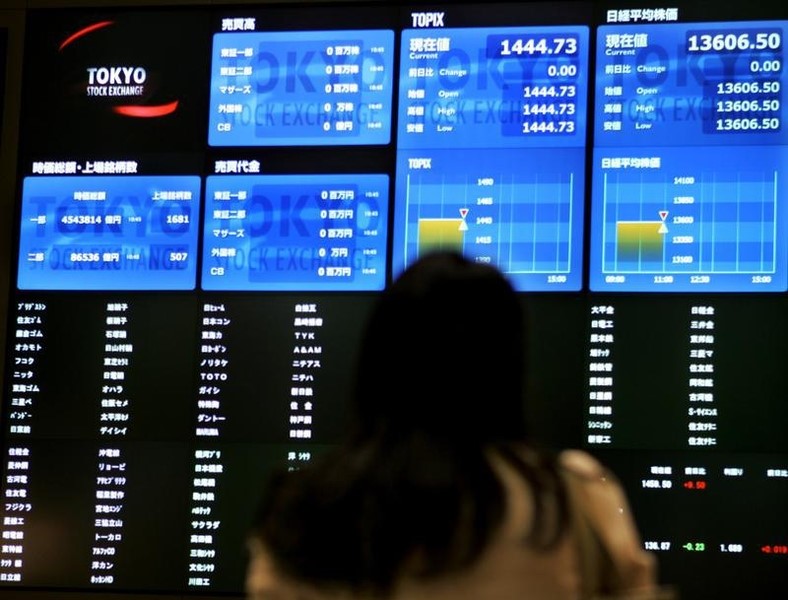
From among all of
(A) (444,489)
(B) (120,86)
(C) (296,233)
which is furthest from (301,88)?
(A) (444,489)

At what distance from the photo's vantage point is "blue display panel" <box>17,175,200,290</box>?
3.81 m

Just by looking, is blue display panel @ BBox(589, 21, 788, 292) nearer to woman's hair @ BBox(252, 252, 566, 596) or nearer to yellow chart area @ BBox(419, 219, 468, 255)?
yellow chart area @ BBox(419, 219, 468, 255)

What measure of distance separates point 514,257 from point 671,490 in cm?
72

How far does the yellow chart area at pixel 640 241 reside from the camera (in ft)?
11.7

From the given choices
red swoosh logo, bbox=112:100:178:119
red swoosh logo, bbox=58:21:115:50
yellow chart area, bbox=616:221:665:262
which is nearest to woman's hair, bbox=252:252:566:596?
yellow chart area, bbox=616:221:665:262

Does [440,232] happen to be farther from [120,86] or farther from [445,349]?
[445,349]

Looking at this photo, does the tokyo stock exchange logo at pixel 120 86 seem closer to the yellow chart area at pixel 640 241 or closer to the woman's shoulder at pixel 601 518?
the yellow chart area at pixel 640 241

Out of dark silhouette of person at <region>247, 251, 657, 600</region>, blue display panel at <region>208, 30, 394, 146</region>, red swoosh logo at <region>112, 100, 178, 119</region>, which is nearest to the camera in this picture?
dark silhouette of person at <region>247, 251, 657, 600</region>

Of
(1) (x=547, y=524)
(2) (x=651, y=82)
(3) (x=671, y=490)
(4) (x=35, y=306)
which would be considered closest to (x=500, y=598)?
(1) (x=547, y=524)

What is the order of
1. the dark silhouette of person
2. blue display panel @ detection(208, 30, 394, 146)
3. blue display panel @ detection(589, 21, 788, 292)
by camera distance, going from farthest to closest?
1. blue display panel @ detection(208, 30, 394, 146)
2. blue display panel @ detection(589, 21, 788, 292)
3. the dark silhouette of person

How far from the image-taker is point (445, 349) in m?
1.42

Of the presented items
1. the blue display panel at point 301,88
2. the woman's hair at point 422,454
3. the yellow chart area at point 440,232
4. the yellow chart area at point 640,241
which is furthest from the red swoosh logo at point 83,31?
the woman's hair at point 422,454

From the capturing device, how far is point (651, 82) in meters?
3.65

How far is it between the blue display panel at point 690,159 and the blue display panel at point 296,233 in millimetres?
605
